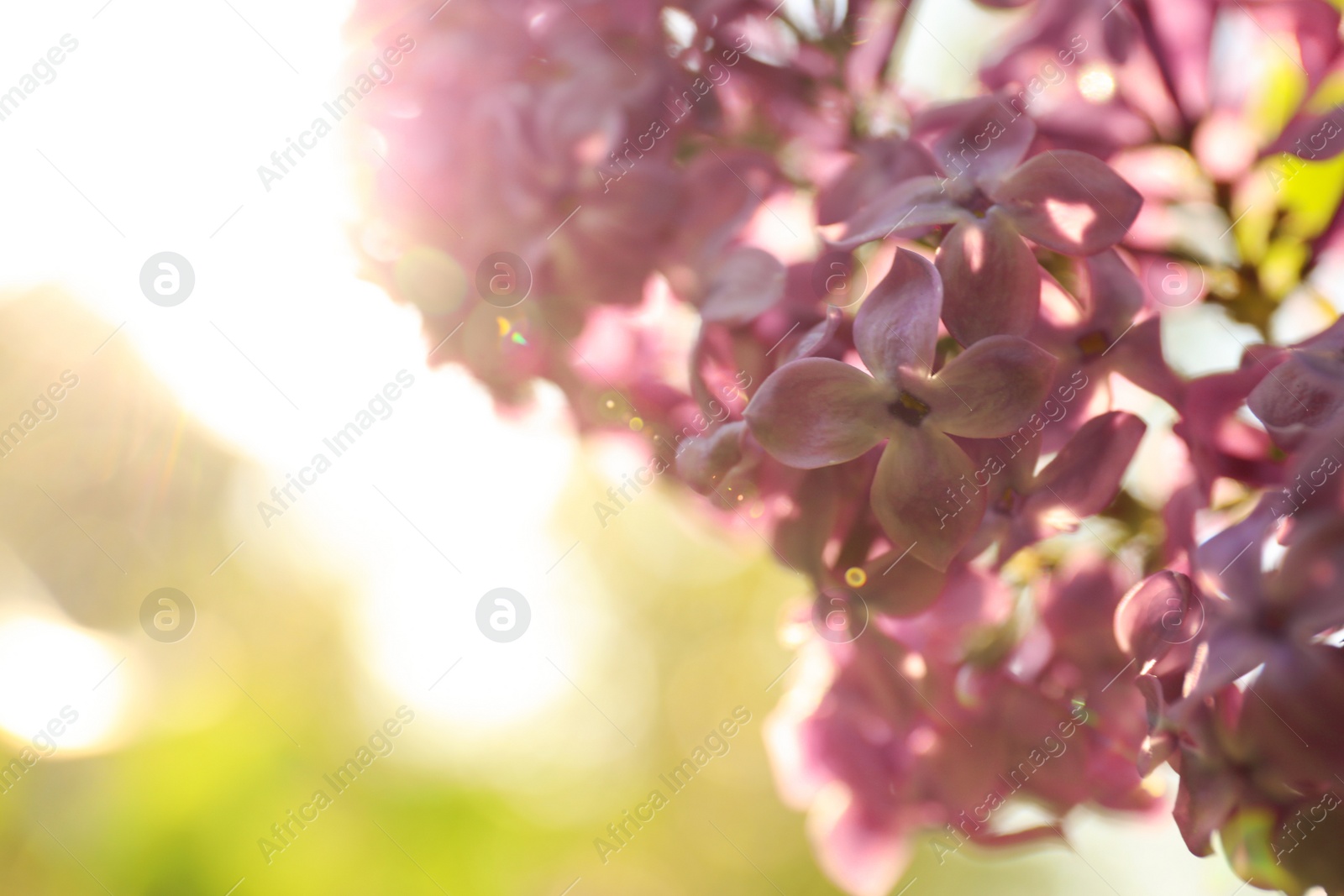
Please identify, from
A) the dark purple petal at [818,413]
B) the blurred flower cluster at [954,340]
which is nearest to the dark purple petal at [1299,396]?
the blurred flower cluster at [954,340]

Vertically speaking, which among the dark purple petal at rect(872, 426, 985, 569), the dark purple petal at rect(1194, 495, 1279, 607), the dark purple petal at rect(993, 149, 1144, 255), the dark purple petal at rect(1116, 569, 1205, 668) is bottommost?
the dark purple petal at rect(1116, 569, 1205, 668)

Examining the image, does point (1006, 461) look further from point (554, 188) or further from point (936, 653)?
point (554, 188)

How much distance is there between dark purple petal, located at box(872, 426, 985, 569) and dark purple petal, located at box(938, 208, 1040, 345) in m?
→ 0.04

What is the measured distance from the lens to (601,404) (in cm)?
44

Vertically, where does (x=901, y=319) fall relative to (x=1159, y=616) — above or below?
above

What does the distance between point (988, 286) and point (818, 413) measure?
0.21ft

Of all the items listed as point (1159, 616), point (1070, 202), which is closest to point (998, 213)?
point (1070, 202)

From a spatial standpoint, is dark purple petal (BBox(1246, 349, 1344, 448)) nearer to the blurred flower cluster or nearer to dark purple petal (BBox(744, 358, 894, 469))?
the blurred flower cluster

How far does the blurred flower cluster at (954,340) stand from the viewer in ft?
0.84

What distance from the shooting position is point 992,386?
0.26 metres

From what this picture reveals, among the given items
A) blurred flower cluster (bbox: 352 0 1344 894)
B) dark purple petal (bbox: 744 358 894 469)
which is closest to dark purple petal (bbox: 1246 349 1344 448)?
blurred flower cluster (bbox: 352 0 1344 894)

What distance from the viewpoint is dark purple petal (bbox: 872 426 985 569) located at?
0.89 feet

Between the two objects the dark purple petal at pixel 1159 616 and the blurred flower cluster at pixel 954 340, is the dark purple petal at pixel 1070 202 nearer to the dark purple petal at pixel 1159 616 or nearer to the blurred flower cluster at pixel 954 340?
the blurred flower cluster at pixel 954 340

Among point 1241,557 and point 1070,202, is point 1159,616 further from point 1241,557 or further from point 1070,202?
point 1070,202
